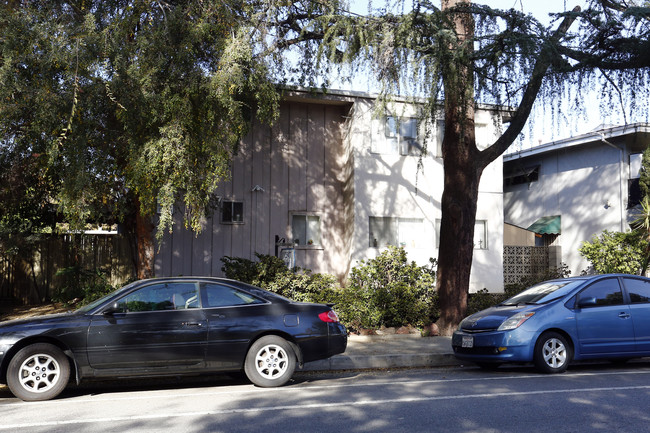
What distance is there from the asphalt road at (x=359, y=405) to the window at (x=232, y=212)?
8.17 m

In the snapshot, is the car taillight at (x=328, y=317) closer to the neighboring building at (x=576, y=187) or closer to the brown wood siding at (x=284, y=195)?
the brown wood siding at (x=284, y=195)

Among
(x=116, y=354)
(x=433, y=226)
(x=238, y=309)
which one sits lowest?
(x=116, y=354)

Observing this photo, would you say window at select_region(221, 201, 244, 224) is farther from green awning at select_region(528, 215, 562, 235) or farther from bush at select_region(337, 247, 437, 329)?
green awning at select_region(528, 215, 562, 235)

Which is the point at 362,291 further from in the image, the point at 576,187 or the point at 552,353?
the point at 576,187

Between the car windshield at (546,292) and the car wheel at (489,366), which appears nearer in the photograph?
the car windshield at (546,292)

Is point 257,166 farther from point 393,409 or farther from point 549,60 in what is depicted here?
point 393,409

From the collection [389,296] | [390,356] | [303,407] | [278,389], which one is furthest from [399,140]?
[303,407]

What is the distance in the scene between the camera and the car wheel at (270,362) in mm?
8133

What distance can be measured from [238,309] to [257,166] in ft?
30.9

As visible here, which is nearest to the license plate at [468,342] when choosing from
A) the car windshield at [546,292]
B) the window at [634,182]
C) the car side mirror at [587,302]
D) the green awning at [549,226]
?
the car windshield at [546,292]

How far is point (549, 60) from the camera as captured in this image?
35.5ft

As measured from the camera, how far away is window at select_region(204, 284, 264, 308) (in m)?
8.27

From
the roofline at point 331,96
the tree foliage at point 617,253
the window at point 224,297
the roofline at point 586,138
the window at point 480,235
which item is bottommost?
the window at point 224,297

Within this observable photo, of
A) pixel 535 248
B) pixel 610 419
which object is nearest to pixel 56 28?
pixel 610 419
